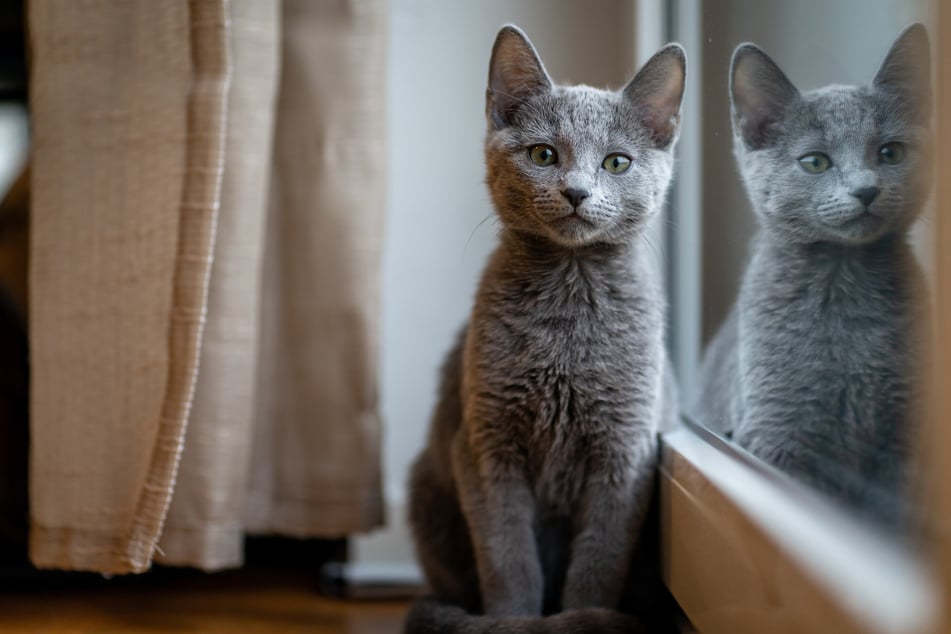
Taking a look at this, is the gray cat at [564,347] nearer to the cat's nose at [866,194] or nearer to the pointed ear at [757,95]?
the pointed ear at [757,95]

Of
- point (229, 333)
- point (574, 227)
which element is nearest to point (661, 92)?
point (574, 227)

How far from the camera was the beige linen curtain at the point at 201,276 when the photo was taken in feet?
3.70

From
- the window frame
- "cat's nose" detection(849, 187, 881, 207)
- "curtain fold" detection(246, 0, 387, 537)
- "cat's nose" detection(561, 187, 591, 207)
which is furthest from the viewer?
"curtain fold" detection(246, 0, 387, 537)

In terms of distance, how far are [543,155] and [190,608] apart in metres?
0.95

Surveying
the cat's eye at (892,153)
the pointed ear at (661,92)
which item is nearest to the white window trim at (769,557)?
the cat's eye at (892,153)

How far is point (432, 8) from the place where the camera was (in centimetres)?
152

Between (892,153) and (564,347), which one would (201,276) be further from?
(892,153)

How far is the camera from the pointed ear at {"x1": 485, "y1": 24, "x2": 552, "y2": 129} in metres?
1.03

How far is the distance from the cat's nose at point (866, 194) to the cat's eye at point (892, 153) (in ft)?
0.08

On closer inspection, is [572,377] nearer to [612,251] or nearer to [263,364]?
[612,251]

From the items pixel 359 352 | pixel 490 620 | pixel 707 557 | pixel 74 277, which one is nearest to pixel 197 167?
pixel 74 277

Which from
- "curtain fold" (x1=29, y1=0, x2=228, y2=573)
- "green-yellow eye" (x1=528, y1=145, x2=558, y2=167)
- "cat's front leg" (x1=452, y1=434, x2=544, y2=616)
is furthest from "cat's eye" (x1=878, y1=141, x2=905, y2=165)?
"curtain fold" (x1=29, y1=0, x2=228, y2=573)

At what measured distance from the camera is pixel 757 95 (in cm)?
89

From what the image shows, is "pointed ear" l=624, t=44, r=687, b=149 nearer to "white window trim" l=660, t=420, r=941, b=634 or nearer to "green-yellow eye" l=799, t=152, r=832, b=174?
"green-yellow eye" l=799, t=152, r=832, b=174
